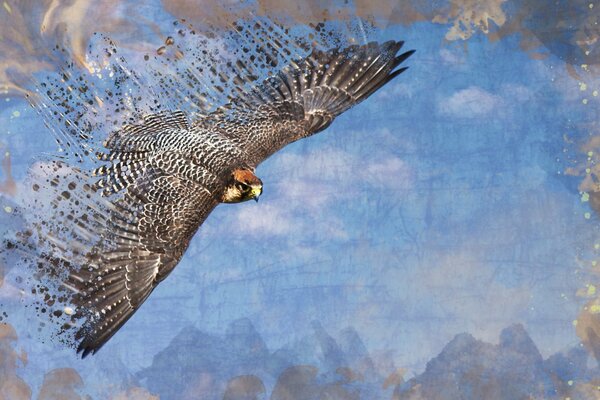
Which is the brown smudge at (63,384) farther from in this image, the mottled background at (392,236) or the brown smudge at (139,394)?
the brown smudge at (139,394)

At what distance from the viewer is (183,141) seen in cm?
362

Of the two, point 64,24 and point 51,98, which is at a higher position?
point 64,24

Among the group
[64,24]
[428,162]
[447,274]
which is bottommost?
[447,274]

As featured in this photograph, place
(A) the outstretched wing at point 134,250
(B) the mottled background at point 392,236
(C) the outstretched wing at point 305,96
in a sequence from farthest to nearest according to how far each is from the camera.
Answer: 1. (C) the outstretched wing at point 305,96
2. (B) the mottled background at point 392,236
3. (A) the outstretched wing at point 134,250

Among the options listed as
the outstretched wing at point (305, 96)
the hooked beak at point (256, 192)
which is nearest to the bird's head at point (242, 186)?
the hooked beak at point (256, 192)

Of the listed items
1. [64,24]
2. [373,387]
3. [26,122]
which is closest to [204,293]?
[373,387]

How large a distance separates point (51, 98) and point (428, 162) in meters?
1.56

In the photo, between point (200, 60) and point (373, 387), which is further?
point (200, 60)

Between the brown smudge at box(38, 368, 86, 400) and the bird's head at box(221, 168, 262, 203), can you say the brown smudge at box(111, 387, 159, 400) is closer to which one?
the brown smudge at box(38, 368, 86, 400)

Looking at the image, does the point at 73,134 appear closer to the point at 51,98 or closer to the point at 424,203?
the point at 51,98

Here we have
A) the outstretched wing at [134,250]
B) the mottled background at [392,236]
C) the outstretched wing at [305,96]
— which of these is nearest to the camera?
the outstretched wing at [134,250]

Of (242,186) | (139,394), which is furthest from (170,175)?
(139,394)

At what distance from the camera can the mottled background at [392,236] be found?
3.62m

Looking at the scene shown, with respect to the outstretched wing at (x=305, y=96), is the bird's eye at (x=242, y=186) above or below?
below
